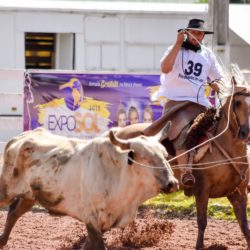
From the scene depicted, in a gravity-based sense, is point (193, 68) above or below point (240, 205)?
above

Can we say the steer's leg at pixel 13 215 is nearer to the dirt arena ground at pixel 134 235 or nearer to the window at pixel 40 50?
the dirt arena ground at pixel 134 235

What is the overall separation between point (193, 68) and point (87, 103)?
4.15 meters

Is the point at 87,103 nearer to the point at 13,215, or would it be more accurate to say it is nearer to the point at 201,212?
the point at 201,212

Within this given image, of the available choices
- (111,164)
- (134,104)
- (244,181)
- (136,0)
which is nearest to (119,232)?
(244,181)

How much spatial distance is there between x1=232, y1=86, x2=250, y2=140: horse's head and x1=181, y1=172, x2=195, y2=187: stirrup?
0.64 metres

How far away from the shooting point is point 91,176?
30.3 feet

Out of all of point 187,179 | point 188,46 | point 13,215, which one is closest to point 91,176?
point 13,215

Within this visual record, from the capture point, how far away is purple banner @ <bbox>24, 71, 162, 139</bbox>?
14969 millimetres

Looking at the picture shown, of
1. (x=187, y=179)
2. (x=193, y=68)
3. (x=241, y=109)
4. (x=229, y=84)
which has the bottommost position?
(x=187, y=179)

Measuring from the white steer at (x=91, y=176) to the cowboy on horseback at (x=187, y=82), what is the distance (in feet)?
5.03

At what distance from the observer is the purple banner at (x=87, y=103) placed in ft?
49.1

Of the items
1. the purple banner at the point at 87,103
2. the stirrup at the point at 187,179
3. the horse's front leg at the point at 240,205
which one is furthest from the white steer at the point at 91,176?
the purple banner at the point at 87,103

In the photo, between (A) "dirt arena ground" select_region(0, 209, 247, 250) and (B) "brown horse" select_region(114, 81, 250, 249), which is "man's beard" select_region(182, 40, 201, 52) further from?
(A) "dirt arena ground" select_region(0, 209, 247, 250)

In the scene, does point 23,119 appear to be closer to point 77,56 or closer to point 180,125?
point 180,125
